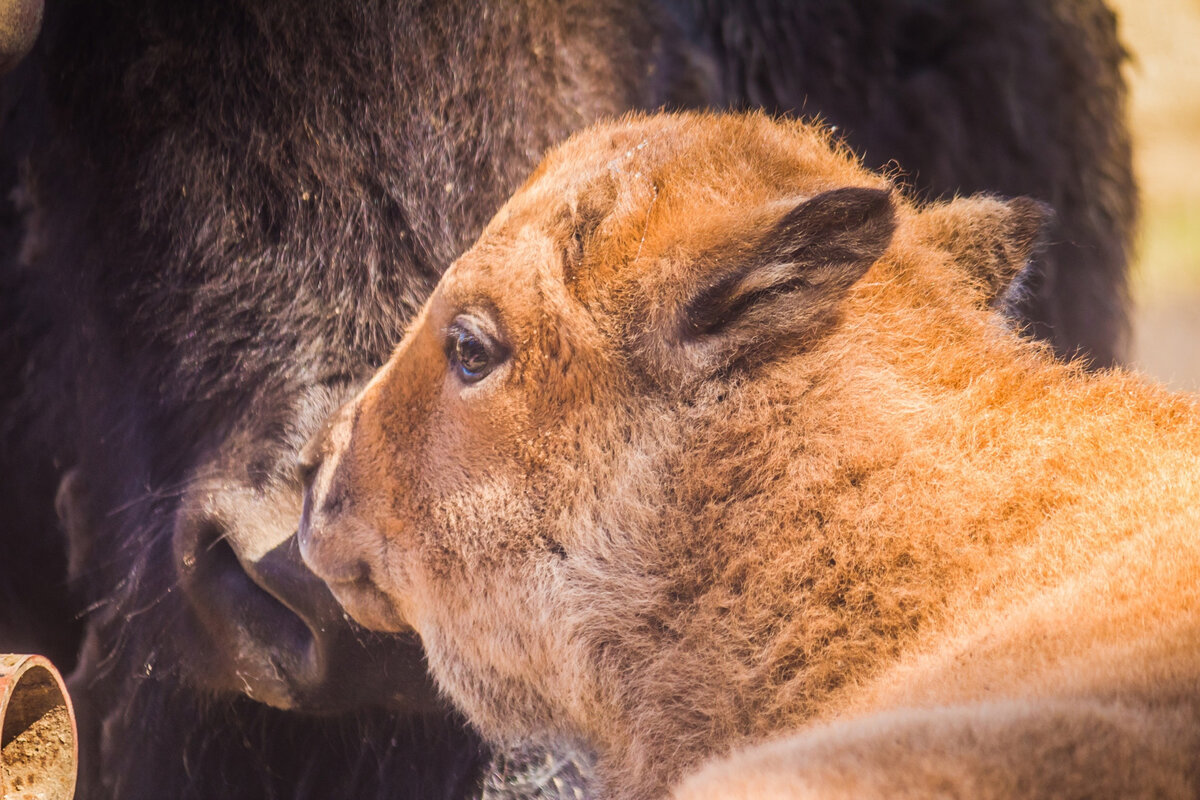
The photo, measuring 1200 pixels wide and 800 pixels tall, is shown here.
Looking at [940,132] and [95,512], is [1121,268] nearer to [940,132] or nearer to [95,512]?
[940,132]

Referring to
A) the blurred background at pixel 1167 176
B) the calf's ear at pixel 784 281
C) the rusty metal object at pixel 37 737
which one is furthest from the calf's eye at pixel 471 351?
the blurred background at pixel 1167 176

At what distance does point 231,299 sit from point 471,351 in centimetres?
53

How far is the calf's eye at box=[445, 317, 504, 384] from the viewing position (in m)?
1.05

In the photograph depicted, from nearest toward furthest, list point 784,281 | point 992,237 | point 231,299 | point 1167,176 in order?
point 784,281 < point 992,237 < point 231,299 < point 1167,176

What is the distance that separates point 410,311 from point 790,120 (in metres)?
0.54

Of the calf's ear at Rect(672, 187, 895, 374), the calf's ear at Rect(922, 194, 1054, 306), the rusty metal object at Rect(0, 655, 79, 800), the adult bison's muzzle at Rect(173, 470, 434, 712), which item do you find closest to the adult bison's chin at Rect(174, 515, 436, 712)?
the adult bison's muzzle at Rect(173, 470, 434, 712)

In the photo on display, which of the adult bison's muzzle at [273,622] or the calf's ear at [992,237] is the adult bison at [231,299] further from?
the calf's ear at [992,237]

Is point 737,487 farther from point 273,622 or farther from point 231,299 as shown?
point 231,299

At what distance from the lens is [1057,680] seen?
77cm

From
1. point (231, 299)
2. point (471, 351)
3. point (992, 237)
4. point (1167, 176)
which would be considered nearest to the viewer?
point (471, 351)

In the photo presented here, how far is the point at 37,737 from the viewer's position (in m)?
0.97

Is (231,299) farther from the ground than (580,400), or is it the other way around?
(580,400)

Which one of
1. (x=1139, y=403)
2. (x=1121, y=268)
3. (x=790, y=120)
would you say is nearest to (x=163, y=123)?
(x=790, y=120)

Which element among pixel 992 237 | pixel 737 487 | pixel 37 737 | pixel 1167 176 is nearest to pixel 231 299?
pixel 37 737
